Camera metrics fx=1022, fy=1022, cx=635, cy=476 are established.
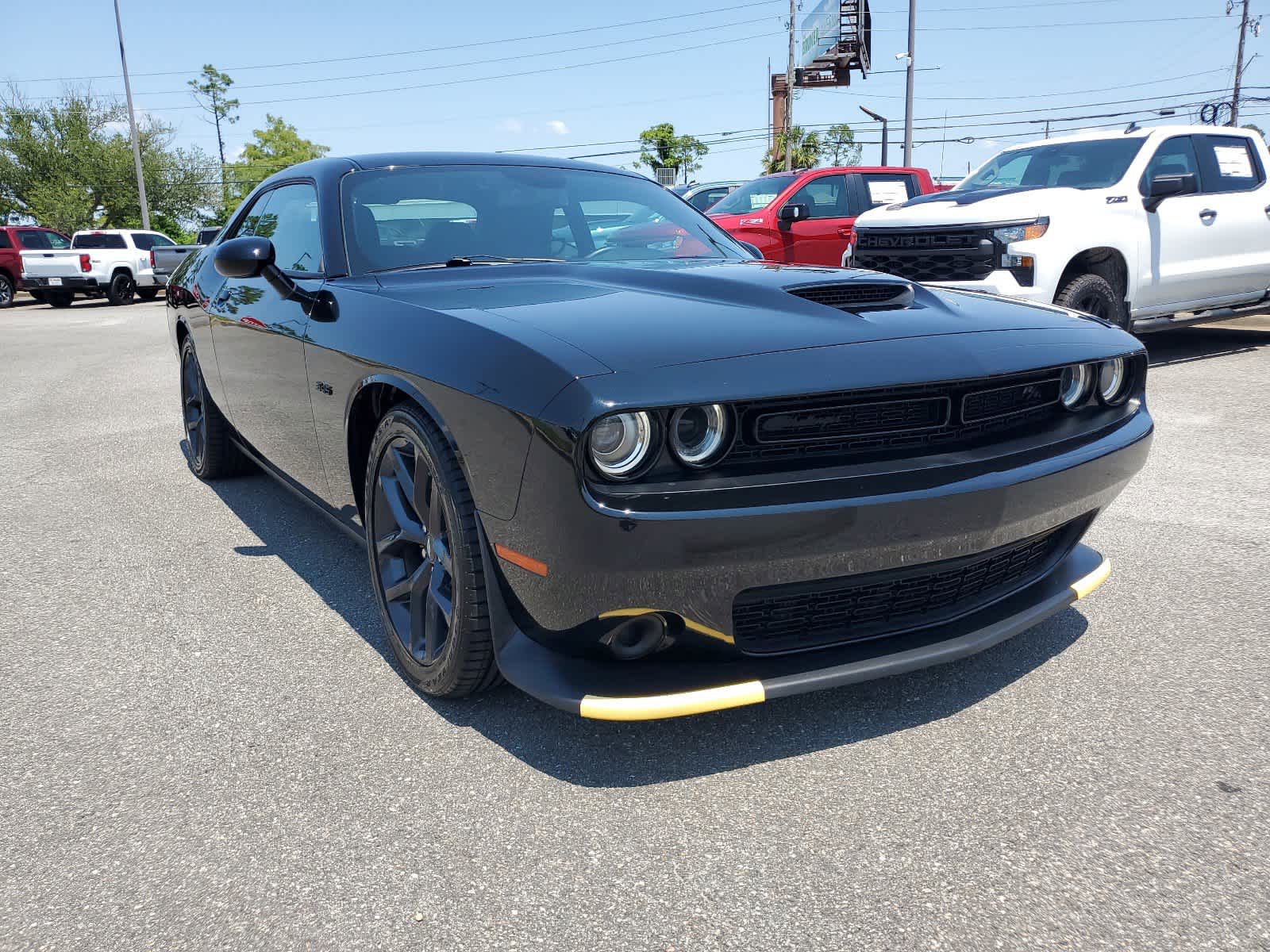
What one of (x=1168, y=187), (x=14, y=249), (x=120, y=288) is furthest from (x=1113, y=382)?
Answer: (x=14, y=249)

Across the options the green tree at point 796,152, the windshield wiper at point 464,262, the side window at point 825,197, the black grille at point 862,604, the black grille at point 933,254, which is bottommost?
the black grille at point 862,604

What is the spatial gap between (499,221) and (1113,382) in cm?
191

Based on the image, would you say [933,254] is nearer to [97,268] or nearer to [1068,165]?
[1068,165]

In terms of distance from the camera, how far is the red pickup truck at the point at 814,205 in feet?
35.9

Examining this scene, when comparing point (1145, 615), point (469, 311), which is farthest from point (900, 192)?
point (469, 311)

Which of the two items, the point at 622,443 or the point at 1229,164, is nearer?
the point at 622,443

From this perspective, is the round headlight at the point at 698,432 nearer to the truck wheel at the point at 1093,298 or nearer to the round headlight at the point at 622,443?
the round headlight at the point at 622,443

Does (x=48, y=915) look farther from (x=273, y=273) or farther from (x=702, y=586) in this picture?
(x=273, y=273)

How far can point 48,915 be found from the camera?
1829 millimetres

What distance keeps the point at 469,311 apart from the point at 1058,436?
4.79 feet

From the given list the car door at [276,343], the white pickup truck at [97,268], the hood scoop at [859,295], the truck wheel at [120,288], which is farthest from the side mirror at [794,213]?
the truck wheel at [120,288]

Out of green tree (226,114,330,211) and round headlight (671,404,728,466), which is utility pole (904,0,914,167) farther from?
green tree (226,114,330,211)

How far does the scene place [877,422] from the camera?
2150 mm

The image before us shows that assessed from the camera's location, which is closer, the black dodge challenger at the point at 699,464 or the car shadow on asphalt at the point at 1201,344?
the black dodge challenger at the point at 699,464
